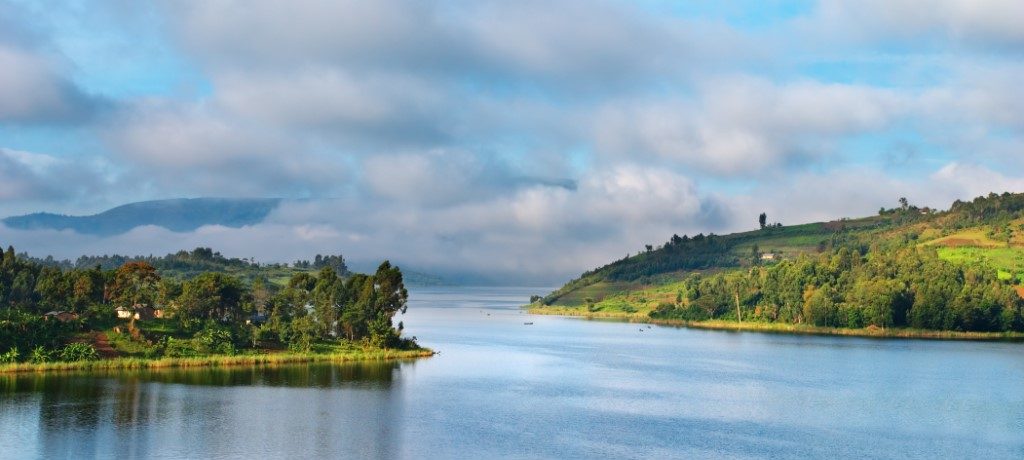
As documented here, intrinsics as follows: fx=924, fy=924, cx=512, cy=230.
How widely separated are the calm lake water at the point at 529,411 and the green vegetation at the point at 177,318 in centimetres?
949

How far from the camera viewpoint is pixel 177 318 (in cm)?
13500

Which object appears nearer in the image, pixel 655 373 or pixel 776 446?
pixel 776 446

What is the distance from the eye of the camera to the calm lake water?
2852 inches

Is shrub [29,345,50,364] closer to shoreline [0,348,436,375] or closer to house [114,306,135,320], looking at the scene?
shoreline [0,348,436,375]

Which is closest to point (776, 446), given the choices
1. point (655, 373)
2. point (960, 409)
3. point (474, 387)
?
point (960, 409)

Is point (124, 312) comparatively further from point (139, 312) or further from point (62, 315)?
point (62, 315)

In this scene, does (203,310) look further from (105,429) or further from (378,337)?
(105,429)

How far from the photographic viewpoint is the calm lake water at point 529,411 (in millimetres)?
72438

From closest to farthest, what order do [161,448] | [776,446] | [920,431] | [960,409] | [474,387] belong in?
[161,448] → [776,446] → [920,431] → [960,409] → [474,387]

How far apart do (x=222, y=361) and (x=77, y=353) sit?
17473 millimetres

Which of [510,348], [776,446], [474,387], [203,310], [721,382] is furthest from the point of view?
[510,348]

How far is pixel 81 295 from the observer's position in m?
132

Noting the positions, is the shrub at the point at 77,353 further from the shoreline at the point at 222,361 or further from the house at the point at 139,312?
the house at the point at 139,312

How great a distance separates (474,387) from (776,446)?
42.2 metres
